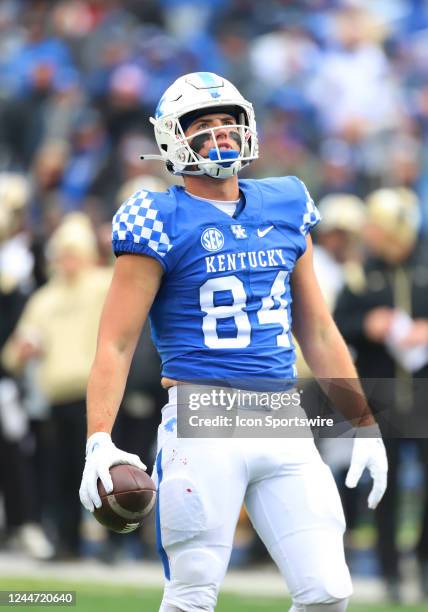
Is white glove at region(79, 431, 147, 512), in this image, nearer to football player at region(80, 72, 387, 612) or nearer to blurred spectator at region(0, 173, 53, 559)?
football player at region(80, 72, 387, 612)

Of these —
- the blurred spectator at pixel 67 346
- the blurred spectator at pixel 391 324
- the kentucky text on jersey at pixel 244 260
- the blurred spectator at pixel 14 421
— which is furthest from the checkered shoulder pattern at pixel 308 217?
the blurred spectator at pixel 14 421

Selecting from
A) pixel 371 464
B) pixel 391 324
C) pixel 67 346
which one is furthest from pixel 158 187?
pixel 371 464

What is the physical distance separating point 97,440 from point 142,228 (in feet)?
2.03

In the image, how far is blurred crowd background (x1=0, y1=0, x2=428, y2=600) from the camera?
704cm

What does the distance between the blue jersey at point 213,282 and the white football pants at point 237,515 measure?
231 mm

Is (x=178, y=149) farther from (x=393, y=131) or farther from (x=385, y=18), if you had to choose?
(x=385, y=18)

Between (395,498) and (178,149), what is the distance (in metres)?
3.04

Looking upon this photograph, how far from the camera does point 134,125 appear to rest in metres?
11.1

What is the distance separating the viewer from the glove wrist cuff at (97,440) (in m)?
3.90

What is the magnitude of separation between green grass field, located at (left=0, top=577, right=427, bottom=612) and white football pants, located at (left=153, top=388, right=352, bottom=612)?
2.28m

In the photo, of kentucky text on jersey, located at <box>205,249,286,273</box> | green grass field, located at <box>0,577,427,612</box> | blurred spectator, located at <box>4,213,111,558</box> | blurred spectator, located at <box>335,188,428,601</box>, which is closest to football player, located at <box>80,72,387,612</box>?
kentucky text on jersey, located at <box>205,249,286,273</box>

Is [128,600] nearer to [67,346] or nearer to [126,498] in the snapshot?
[67,346]

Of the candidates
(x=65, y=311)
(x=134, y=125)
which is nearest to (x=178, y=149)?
(x=65, y=311)

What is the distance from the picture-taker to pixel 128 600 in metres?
6.60
